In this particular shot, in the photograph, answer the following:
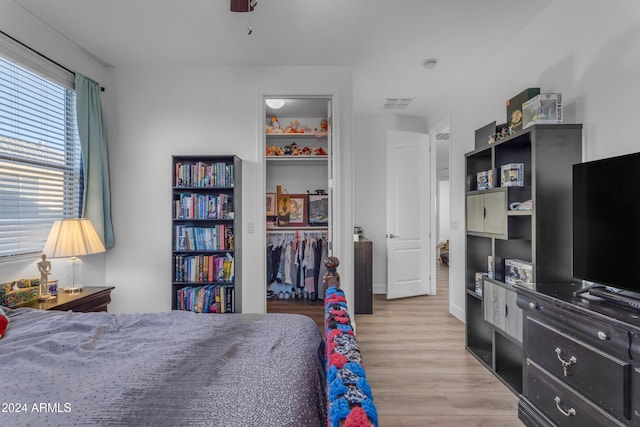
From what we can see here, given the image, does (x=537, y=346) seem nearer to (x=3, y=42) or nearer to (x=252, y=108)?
(x=252, y=108)

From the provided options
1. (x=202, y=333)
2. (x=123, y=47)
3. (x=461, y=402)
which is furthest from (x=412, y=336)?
(x=123, y=47)

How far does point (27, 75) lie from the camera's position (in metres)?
2.42

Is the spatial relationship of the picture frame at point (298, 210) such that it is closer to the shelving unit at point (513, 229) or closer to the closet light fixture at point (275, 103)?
the closet light fixture at point (275, 103)

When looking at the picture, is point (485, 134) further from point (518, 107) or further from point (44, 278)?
point (44, 278)

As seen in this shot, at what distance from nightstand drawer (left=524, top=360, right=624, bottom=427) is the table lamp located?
3.12 metres

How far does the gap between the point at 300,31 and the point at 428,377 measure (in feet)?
9.60

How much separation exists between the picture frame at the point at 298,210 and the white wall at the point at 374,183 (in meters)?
1.08

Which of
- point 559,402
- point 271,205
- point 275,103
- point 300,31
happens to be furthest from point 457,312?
point 300,31

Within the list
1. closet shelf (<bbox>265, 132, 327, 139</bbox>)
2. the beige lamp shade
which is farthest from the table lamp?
closet shelf (<bbox>265, 132, 327, 139</bbox>)

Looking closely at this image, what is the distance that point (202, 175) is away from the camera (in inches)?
120

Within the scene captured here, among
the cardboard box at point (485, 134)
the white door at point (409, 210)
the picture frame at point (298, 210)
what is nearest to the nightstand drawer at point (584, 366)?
the cardboard box at point (485, 134)

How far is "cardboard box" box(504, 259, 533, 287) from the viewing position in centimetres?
215

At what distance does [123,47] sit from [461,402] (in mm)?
3973

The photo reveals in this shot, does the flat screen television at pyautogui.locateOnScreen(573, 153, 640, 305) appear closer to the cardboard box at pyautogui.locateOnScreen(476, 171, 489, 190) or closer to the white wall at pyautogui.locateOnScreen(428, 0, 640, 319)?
the white wall at pyautogui.locateOnScreen(428, 0, 640, 319)
